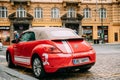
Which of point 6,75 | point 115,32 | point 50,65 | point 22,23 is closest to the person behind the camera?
point 50,65

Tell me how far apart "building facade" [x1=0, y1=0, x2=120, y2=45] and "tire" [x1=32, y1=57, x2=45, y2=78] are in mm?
35087

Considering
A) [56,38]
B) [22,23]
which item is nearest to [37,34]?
[56,38]

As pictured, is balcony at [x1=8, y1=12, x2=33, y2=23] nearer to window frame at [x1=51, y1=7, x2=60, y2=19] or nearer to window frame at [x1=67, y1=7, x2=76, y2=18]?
window frame at [x1=51, y1=7, x2=60, y2=19]

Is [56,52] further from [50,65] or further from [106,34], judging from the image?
[106,34]

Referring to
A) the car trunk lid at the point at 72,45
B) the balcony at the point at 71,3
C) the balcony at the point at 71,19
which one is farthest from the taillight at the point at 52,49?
the balcony at the point at 71,3

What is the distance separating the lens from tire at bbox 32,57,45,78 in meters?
9.78

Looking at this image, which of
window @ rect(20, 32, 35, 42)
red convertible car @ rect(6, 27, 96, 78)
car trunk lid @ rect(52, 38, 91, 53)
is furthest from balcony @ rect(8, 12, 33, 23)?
car trunk lid @ rect(52, 38, 91, 53)

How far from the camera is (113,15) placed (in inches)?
1928

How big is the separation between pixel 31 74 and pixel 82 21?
37.5m

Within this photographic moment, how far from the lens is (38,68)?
10000 millimetres

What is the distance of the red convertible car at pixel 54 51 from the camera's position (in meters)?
9.45

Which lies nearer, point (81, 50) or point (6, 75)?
point (81, 50)

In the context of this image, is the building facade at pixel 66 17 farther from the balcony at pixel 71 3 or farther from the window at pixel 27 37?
the window at pixel 27 37

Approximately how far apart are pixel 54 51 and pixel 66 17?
123 ft
